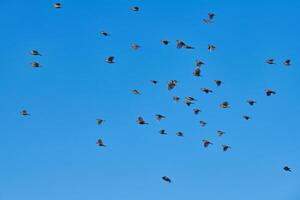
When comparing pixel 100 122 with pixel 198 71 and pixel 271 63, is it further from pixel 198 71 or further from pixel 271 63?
→ pixel 271 63

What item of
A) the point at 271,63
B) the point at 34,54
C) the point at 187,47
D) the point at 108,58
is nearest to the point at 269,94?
the point at 271,63

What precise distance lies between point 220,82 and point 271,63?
551 centimetres

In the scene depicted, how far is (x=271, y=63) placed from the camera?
6034 centimetres

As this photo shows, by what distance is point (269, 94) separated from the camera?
62438 millimetres

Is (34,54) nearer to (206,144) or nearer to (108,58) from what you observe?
(108,58)

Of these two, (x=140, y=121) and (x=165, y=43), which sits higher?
(x=165, y=43)

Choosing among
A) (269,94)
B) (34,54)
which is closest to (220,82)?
(269,94)

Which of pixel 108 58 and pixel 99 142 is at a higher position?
pixel 108 58

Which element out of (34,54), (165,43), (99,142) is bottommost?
(99,142)

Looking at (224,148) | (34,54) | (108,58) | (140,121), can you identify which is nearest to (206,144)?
(224,148)

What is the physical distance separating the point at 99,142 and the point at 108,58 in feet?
23.3

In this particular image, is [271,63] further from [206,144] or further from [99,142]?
[99,142]

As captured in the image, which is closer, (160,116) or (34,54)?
(34,54)

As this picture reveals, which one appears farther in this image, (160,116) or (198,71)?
(160,116)
